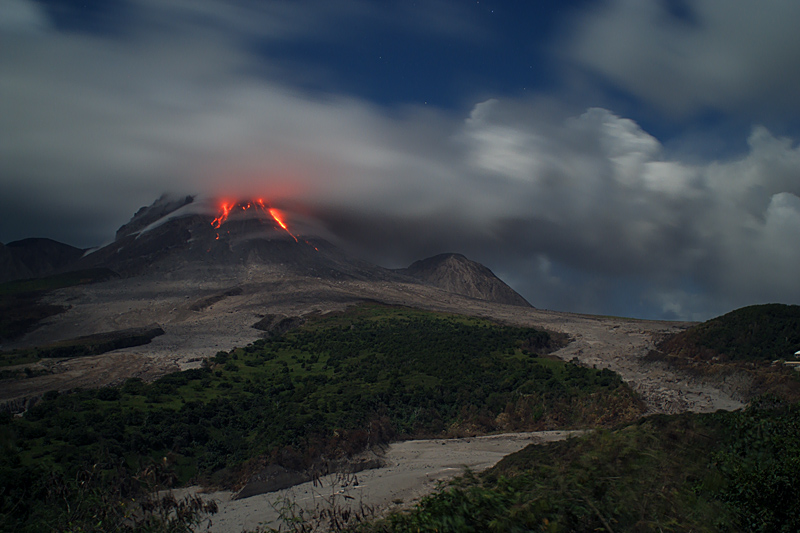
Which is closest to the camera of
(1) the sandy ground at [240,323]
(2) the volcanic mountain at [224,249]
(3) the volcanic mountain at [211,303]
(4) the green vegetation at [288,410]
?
(4) the green vegetation at [288,410]

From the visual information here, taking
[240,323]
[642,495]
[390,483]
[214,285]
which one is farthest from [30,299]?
[642,495]

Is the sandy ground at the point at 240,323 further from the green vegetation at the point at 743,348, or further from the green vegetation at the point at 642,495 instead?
the green vegetation at the point at 642,495

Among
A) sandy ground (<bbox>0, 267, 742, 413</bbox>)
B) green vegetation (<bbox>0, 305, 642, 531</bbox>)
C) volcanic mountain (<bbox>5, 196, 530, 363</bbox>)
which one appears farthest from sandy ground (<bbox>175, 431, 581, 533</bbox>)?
volcanic mountain (<bbox>5, 196, 530, 363</bbox>)

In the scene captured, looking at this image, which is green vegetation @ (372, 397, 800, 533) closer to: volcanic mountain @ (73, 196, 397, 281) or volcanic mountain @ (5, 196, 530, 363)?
volcanic mountain @ (5, 196, 530, 363)

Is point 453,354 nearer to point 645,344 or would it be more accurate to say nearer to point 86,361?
point 645,344

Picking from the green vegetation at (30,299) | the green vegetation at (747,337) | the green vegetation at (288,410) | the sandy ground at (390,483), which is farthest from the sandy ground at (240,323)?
the sandy ground at (390,483)

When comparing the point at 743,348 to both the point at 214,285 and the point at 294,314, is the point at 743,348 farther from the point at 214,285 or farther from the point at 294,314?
the point at 214,285
